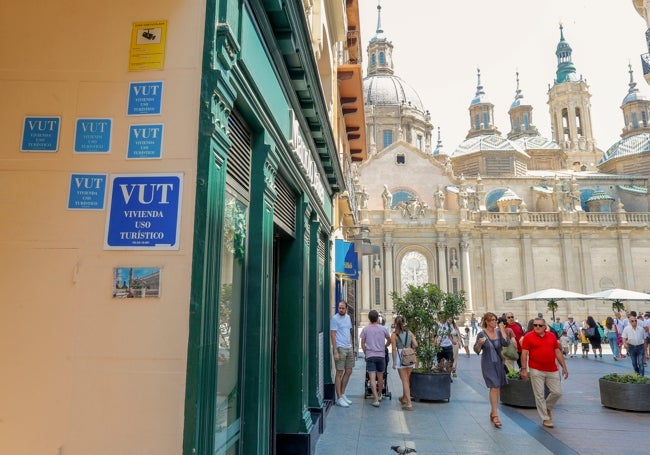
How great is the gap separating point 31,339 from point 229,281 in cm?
136

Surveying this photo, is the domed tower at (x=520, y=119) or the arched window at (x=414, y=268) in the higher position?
the domed tower at (x=520, y=119)

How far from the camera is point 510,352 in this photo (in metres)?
8.79

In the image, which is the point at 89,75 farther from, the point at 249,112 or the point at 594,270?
the point at 594,270

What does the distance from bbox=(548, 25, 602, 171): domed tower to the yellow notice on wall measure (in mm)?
69709

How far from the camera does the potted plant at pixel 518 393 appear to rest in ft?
29.9

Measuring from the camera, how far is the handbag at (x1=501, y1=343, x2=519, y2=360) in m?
8.73

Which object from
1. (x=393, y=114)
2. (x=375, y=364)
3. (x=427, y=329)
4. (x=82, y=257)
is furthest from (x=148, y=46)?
(x=393, y=114)

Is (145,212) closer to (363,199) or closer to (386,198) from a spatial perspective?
(363,199)

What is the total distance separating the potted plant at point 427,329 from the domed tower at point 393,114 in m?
40.8

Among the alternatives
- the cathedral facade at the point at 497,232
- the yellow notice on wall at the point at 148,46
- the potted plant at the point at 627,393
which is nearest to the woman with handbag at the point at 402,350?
the potted plant at the point at 627,393

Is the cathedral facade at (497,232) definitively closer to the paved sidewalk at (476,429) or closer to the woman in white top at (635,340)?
the woman in white top at (635,340)

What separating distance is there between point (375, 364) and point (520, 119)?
69439mm

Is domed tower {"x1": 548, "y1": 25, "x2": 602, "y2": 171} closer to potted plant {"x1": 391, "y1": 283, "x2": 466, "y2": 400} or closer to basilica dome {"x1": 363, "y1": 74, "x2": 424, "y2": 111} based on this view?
basilica dome {"x1": 363, "y1": 74, "x2": 424, "y2": 111}

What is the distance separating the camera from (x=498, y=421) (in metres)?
7.67
